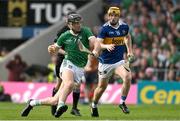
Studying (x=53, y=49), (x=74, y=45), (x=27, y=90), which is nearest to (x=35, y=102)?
(x=53, y=49)

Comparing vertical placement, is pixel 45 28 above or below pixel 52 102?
below

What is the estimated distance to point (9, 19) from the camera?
37.6m

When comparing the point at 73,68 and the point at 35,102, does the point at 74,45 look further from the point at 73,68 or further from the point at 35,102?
the point at 35,102

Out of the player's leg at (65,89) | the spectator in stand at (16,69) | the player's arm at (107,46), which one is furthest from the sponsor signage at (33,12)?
the player's leg at (65,89)

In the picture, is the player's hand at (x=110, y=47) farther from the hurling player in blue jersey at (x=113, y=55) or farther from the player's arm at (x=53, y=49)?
the player's arm at (x=53, y=49)

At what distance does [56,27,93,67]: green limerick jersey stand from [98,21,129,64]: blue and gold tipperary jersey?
1124 mm

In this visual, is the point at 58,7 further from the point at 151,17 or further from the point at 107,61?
the point at 107,61

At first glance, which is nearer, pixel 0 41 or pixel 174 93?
pixel 174 93

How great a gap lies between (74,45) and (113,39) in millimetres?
1518

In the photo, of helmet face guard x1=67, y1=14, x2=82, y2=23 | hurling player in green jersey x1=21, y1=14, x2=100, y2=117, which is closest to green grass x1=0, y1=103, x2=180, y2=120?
hurling player in green jersey x1=21, y1=14, x2=100, y2=117

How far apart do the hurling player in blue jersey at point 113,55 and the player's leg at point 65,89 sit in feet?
5.42

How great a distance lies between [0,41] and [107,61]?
1936cm

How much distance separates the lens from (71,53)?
1859 cm

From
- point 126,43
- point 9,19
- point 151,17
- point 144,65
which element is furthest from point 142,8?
point 126,43
